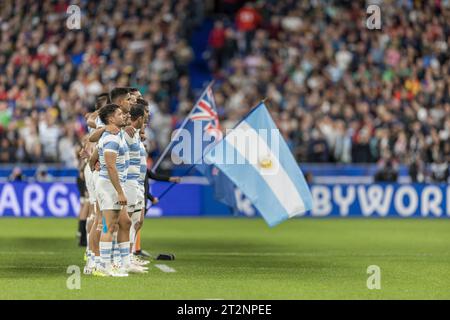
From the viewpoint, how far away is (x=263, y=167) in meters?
17.5

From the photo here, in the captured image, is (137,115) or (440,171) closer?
(137,115)

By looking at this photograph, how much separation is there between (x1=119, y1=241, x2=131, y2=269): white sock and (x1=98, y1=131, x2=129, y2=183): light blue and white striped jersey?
802 millimetres

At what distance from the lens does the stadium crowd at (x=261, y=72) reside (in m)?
30.4

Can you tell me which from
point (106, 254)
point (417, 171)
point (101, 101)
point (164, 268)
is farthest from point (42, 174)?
point (106, 254)

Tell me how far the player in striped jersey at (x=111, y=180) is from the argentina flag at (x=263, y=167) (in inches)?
127

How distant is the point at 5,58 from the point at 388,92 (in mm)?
10946

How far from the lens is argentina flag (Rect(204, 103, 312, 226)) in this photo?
17.2 meters

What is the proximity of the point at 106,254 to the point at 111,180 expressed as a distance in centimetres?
104

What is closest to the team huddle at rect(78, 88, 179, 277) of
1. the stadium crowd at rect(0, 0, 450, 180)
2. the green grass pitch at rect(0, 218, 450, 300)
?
the green grass pitch at rect(0, 218, 450, 300)

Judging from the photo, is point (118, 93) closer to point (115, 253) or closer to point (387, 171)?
point (115, 253)

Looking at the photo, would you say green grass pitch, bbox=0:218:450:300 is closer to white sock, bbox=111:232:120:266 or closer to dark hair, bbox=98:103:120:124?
white sock, bbox=111:232:120:266

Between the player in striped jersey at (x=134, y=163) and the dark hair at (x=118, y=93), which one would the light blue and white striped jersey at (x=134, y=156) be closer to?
the player in striped jersey at (x=134, y=163)

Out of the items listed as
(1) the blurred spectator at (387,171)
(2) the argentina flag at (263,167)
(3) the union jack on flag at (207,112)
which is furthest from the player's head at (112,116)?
(1) the blurred spectator at (387,171)
